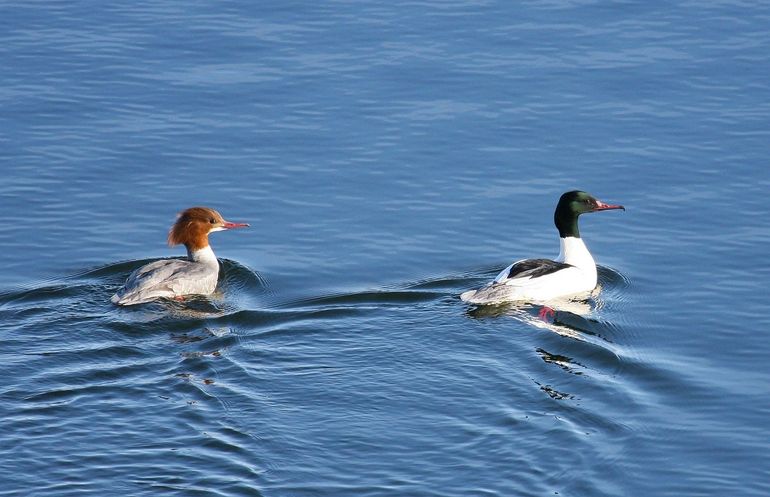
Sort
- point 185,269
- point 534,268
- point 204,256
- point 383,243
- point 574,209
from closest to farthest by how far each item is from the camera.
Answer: point 534,268 < point 185,269 < point 204,256 < point 574,209 < point 383,243

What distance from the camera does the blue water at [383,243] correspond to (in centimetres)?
1033

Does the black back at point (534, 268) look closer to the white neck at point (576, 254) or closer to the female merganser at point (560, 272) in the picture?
the female merganser at point (560, 272)

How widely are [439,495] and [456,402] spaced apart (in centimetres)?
166

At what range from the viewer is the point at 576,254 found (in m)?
14.8

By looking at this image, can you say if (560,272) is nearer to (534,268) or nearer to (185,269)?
(534,268)

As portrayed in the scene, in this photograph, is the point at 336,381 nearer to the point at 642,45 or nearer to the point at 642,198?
the point at 642,198

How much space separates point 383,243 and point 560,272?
6.63 feet

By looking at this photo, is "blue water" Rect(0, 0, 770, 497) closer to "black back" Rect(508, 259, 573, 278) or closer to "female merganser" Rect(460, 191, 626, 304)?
"female merganser" Rect(460, 191, 626, 304)

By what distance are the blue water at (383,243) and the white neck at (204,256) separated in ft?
1.00

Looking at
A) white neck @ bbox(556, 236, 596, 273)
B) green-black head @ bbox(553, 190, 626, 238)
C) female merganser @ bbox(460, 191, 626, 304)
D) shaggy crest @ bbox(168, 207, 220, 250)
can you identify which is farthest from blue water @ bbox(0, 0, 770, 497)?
green-black head @ bbox(553, 190, 626, 238)

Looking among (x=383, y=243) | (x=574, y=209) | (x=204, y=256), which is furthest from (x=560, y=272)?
(x=204, y=256)

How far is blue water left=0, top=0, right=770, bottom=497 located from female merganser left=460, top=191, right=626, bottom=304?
0.69 feet

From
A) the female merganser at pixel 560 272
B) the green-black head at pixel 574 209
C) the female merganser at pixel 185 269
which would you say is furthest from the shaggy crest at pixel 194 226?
the green-black head at pixel 574 209

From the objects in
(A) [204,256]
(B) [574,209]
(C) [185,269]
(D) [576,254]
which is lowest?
(C) [185,269]
